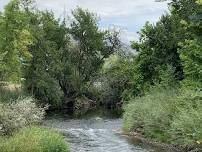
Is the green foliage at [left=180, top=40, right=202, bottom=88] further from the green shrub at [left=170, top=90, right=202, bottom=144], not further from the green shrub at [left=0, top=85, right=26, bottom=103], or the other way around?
the green shrub at [left=0, top=85, right=26, bottom=103]

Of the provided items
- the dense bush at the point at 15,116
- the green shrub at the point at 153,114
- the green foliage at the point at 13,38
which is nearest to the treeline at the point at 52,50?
the green foliage at the point at 13,38

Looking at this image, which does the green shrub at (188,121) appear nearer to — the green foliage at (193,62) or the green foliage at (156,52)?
the green foliage at (193,62)

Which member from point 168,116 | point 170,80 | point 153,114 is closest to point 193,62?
point 170,80

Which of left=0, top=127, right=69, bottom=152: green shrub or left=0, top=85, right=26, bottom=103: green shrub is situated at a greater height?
left=0, top=85, right=26, bottom=103: green shrub

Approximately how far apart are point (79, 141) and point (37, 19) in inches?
1498

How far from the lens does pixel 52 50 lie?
6450 centimetres

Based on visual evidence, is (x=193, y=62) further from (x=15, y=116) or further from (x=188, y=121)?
(x=15, y=116)

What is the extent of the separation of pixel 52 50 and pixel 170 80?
1241 inches

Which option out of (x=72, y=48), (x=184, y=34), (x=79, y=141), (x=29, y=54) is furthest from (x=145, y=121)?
(x=72, y=48)

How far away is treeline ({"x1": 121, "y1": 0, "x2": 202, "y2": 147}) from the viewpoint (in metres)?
25.0

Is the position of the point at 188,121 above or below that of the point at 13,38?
below

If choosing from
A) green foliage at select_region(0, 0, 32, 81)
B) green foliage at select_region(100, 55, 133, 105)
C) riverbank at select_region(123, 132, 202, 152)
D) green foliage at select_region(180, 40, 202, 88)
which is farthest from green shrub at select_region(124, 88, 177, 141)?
green foliage at select_region(100, 55, 133, 105)

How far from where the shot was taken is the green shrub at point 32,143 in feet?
63.3

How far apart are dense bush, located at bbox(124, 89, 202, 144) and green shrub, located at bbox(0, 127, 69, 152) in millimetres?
5989
